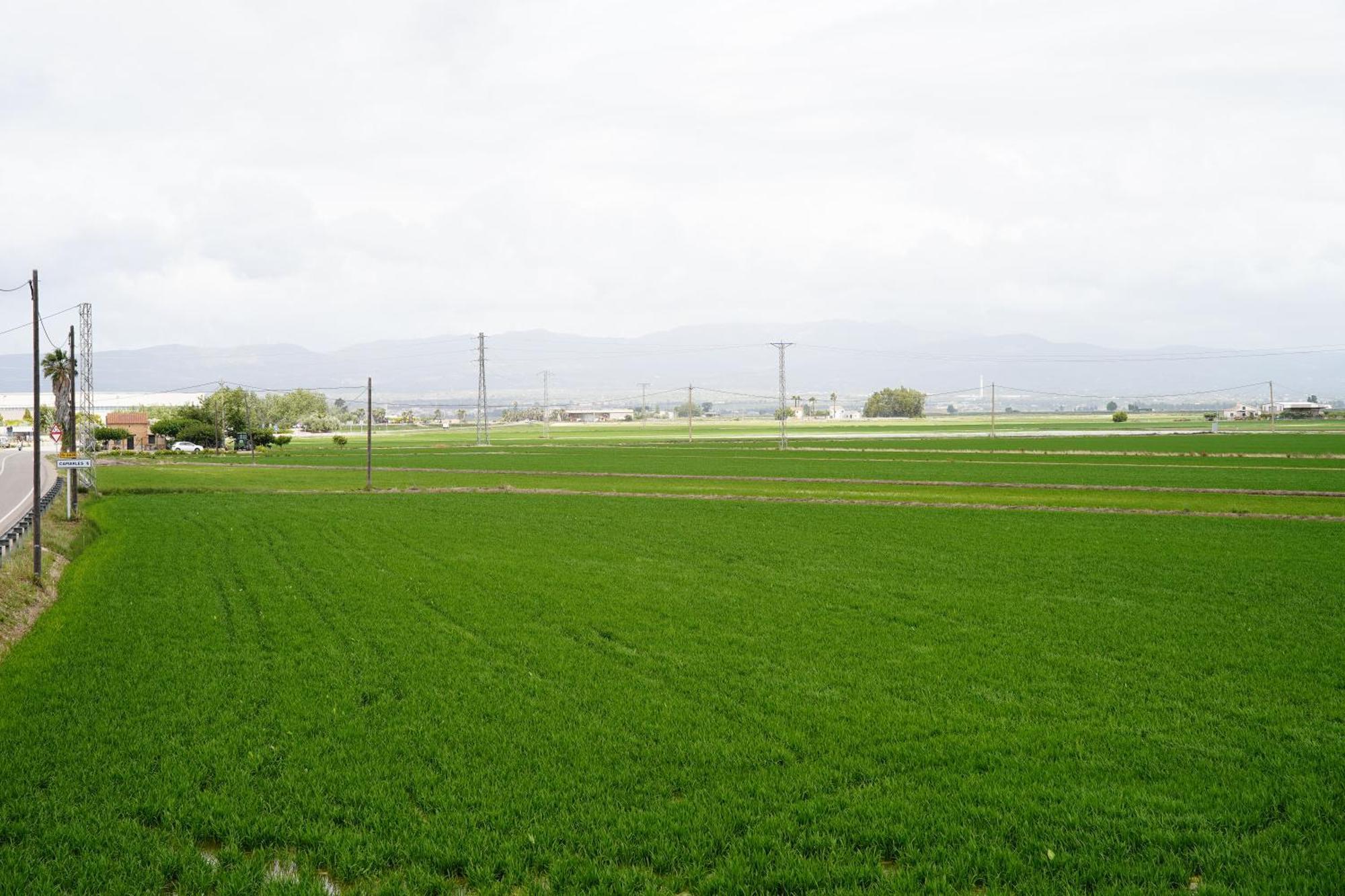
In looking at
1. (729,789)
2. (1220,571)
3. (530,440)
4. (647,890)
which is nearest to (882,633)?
(729,789)

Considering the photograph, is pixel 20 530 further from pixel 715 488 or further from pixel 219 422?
pixel 219 422

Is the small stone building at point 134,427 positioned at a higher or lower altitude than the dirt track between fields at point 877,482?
higher

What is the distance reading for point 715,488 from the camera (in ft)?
156

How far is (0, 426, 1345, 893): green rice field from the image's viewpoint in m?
7.57

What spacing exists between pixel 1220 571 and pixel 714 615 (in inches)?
452

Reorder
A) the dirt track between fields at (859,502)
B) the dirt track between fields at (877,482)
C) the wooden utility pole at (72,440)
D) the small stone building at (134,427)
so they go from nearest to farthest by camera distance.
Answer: the dirt track between fields at (859,502) → the wooden utility pole at (72,440) → the dirt track between fields at (877,482) → the small stone building at (134,427)

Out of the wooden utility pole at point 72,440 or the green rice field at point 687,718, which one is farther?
the wooden utility pole at point 72,440

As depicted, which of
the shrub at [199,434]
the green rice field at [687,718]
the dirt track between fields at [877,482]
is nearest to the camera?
the green rice field at [687,718]

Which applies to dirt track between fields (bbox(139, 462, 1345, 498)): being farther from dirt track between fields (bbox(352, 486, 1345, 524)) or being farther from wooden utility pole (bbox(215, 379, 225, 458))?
wooden utility pole (bbox(215, 379, 225, 458))

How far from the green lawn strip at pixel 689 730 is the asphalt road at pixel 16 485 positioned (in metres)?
19.9

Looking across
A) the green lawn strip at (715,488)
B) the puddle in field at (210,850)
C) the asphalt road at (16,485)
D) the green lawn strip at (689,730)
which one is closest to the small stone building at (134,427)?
the asphalt road at (16,485)

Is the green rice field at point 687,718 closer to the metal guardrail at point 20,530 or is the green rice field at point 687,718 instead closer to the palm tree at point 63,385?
the metal guardrail at point 20,530

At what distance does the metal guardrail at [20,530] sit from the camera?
23641mm

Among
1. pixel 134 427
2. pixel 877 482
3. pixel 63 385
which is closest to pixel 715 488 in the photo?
pixel 877 482
